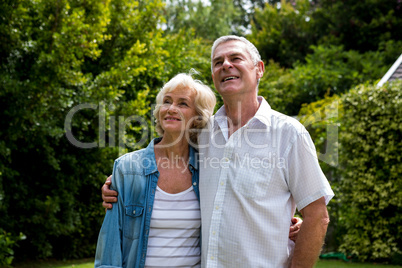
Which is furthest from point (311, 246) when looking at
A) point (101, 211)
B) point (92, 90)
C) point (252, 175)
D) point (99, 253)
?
point (101, 211)

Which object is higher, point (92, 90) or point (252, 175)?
point (92, 90)

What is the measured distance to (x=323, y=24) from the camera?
16844 millimetres

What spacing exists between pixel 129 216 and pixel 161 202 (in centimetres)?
20

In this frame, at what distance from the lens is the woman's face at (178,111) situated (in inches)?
104

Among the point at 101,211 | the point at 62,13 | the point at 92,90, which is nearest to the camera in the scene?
the point at 62,13

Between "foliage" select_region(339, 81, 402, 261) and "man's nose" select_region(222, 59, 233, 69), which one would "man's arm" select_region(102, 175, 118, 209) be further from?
"foliage" select_region(339, 81, 402, 261)

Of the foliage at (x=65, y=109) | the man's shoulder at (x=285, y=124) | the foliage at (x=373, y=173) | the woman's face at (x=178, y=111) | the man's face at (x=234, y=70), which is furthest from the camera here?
the foliage at (x=373, y=173)

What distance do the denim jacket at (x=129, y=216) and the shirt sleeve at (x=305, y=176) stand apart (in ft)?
2.10

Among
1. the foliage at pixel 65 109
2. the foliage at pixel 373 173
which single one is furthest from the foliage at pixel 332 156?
the foliage at pixel 65 109

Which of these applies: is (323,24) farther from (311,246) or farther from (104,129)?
(311,246)

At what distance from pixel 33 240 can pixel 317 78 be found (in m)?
10.0

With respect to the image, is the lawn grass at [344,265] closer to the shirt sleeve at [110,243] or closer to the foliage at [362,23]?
the shirt sleeve at [110,243]

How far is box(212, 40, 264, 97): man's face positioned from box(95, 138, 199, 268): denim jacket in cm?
61

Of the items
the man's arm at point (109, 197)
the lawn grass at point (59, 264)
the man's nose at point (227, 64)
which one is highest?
the man's nose at point (227, 64)
